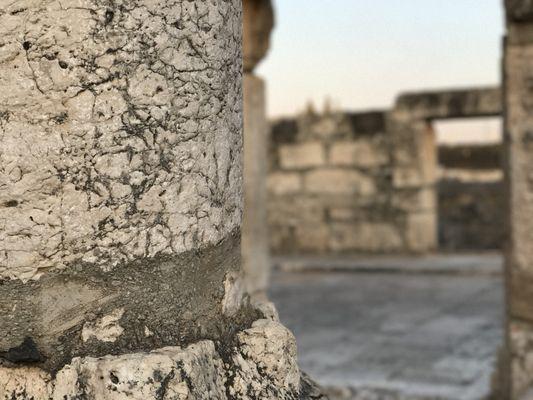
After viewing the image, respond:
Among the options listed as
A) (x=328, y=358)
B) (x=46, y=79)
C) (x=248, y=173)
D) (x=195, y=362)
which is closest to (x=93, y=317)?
(x=195, y=362)

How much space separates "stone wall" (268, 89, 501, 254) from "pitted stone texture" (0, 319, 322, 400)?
8.86m

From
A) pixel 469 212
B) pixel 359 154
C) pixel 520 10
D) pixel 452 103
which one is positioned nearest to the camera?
pixel 520 10

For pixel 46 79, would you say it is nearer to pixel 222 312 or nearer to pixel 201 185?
pixel 201 185

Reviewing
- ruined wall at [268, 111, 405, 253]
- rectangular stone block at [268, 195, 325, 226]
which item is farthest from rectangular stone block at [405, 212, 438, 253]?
rectangular stone block at [268, 195, 325, 226]

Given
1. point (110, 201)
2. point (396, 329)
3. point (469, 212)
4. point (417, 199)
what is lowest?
point (396, 329)

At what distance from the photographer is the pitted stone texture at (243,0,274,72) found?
165 inches

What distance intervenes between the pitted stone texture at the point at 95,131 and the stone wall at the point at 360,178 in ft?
29.4

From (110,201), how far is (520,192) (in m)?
2.65

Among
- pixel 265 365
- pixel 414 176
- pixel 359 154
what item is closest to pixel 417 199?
pixel 414 176

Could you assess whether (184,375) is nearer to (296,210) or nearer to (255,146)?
(255,146)

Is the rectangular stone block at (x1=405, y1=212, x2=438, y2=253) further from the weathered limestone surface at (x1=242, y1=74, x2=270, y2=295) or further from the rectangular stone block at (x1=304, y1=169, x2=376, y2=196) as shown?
the weathered limestone surface at (x1=242, y1=74, x2=270, y2=295)

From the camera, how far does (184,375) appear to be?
112 centimetres

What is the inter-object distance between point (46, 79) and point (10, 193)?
0.53 ft

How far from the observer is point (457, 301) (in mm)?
7082
